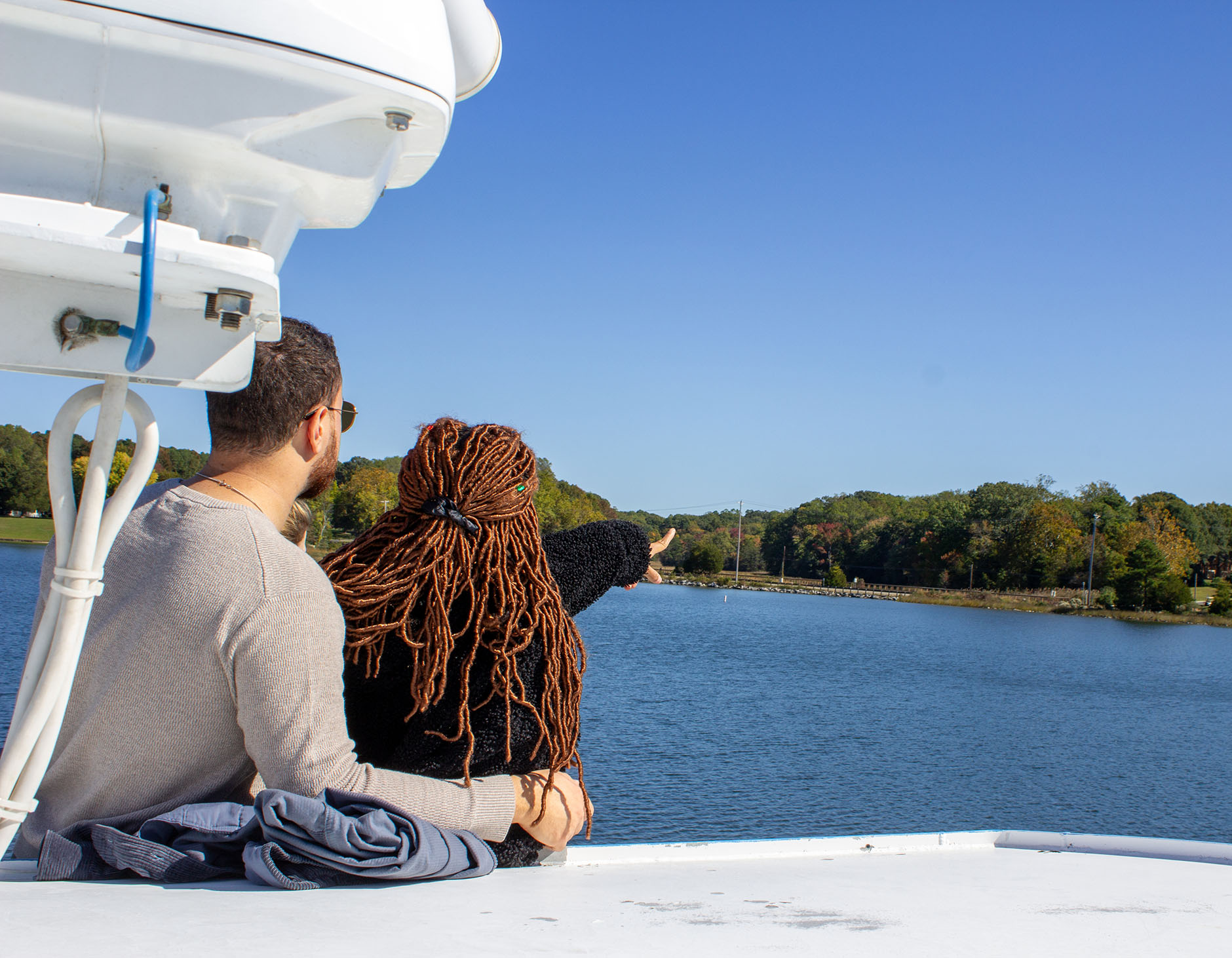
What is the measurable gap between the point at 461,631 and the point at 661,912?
49 cm

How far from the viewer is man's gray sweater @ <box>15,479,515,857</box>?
1.11m

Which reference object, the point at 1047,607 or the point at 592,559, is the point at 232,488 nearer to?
the point at 592,559

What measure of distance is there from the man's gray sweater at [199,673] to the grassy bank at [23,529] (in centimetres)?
5580

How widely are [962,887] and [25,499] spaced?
58943mm

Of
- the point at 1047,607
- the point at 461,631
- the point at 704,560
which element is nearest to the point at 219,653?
the point at 461,631

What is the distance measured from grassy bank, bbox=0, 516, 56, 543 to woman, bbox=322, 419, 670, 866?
Result: 183 feet

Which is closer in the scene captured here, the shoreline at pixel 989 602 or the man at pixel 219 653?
the man at pixel 219 653

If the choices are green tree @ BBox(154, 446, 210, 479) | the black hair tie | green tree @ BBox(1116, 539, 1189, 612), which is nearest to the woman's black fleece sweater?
the black hair tie

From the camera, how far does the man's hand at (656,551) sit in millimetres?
1767

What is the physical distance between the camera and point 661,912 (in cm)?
122

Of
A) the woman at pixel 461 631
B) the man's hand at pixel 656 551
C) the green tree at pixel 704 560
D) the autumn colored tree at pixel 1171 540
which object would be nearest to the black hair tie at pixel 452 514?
the woman at pixel 461 631

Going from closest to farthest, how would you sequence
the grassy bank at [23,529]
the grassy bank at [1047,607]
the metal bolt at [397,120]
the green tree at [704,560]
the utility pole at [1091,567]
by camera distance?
the metal bolt at [397,120]
the grassy bank at [1047,607]
the grassy bank at [23,529]
the utility pole at [1091,567]
the green tree at [704,560]

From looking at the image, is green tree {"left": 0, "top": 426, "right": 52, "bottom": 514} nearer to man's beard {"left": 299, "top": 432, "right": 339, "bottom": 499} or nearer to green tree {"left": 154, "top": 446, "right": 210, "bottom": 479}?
green tree {"left": 154, "top": 446, "right": 210, "bottom": 479}

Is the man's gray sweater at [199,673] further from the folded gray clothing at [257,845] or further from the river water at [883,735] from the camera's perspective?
the river water at [883,735]
